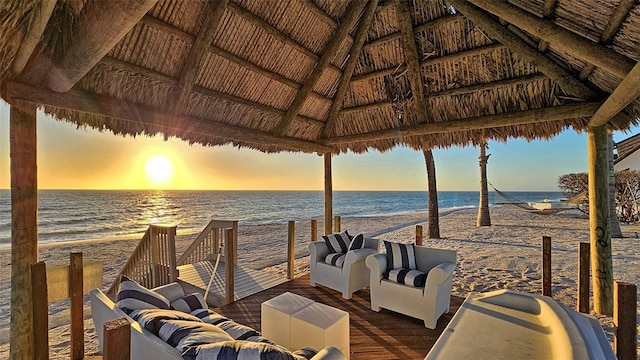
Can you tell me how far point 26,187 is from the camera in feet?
7.86

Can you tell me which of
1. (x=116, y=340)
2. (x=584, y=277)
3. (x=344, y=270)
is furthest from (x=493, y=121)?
(x=116, y=340)

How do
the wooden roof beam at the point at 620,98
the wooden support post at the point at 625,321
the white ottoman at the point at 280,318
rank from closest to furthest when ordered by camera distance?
the wooden support post at the point at 625,321 → the wooden roof beam at the point at 620,98 → the white ottoman at the point at 280,318

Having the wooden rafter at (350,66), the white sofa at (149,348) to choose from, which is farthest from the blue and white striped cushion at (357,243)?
the white sofa at (149,348)

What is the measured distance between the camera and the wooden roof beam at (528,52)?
330cm

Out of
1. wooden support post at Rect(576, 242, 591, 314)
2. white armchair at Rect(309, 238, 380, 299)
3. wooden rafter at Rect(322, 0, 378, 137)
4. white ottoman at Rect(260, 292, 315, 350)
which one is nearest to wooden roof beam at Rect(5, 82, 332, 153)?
wooden rafter at Rect(322, 0, 378, 137)

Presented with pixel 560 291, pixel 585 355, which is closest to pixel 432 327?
pixel 585 355

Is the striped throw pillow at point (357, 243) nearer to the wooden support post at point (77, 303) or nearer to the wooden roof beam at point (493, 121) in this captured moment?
the wooden roof beam at point (493, 121)

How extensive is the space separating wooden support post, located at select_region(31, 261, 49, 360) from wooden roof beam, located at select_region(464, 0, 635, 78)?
4.10 m

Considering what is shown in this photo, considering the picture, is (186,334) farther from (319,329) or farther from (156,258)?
(156,258)

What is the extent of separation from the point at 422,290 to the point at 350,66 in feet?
11.4

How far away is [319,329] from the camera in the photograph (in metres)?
2.01

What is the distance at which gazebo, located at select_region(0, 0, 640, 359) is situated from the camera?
2.13 metres

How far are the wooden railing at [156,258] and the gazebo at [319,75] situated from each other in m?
1.53

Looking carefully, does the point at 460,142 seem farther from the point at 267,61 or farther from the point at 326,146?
the point at 267,61
